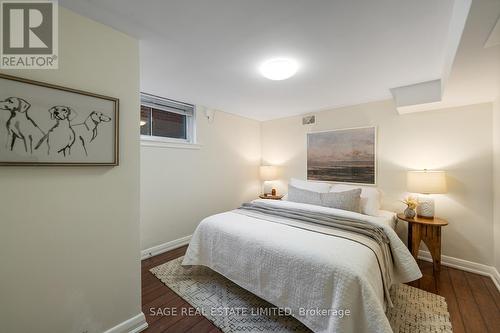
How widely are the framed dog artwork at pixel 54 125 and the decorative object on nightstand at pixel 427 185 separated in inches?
119

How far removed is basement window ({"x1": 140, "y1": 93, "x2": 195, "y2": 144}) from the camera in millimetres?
2770

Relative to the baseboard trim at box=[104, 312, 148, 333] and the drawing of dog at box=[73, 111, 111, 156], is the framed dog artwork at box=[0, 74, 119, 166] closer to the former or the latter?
the drawing of dog at box=[73, 111, 111, 156]

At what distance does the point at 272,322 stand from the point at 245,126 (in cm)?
320

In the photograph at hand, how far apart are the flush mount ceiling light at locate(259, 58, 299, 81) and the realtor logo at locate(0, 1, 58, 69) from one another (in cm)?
147

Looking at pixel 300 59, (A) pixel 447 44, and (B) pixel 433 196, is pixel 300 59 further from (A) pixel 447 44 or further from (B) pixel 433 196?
(B) pixel 433 196

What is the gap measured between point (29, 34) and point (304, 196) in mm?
2925

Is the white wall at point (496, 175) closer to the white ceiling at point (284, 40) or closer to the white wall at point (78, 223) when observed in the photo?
the white ceiling at point (284, 40)

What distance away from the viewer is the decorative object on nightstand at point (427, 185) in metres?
2.25

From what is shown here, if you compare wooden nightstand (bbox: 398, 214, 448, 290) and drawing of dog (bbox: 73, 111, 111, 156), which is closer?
drawing of dog (bbox: 73, 111, 111, 156)

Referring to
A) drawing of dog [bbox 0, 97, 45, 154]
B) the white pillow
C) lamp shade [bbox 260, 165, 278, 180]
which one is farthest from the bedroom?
lamp shade [bbox 260, 165, 278, 180]

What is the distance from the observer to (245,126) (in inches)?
160

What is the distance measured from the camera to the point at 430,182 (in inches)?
89.4

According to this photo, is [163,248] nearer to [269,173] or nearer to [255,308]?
[255,308]

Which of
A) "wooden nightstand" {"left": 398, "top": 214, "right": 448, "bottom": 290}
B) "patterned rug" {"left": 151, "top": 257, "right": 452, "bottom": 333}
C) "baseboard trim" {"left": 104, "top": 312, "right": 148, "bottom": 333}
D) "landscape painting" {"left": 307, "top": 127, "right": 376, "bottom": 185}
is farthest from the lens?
"landscape painting" {"left": 307, "top": 127, "right": 376, "bottom": 185}
